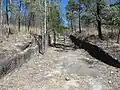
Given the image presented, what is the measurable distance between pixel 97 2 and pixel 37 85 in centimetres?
1833

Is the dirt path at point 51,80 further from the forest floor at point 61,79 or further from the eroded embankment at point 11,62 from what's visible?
the eroded embankment at point 11,62

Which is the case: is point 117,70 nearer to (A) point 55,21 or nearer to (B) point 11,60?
(B) point 11,60

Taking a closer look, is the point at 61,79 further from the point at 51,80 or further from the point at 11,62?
the point at 11,62

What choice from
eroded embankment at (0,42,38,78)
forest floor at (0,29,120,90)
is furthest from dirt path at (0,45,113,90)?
eroded embankment at (0,42,38,78)

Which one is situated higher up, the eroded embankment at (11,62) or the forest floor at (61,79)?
the eroded embankment at (11,62)

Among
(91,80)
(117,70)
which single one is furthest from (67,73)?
(117,70)

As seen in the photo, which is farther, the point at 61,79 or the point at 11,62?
the point at 11,62

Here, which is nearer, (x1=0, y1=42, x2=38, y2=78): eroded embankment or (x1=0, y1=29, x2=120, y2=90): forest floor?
(x1=0, y1=29, x2=120, y2=90): forest floor

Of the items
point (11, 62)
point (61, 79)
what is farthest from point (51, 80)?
point (11, 62)

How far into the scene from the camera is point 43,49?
19.5 metres

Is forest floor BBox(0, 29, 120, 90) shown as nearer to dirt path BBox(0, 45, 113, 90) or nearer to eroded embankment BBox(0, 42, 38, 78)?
dirt path BBox(0, 45, 113, 90)

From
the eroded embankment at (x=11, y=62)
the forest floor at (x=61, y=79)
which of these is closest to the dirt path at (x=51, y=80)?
the forest floor at (x=61, y=79)

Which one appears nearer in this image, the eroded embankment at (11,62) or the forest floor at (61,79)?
the forest floor at (61,79)

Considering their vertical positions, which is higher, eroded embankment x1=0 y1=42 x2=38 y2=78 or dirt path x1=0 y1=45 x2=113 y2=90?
eroded embankment x1=0 y1=42 x2=38 y2=78
